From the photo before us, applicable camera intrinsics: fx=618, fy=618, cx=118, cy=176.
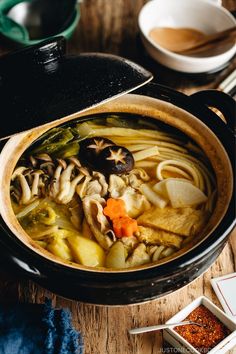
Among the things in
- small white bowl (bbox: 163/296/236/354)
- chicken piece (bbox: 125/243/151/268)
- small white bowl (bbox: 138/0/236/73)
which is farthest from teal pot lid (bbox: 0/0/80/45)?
small white bowl (bbox: 163/296/236/354)

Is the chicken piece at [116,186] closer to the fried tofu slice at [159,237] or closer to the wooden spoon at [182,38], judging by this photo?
the fried tofu slice at [159,237]

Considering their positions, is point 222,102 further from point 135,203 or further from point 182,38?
point 182,38

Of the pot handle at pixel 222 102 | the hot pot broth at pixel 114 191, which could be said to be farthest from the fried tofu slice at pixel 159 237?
the pot handle at pixel 222 102

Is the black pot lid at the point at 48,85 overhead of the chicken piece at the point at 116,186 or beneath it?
overhead

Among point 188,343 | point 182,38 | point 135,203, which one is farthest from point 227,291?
point 182,38

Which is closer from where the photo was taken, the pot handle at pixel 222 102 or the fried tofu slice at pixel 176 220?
the fried tofu slice at pixel 176 220

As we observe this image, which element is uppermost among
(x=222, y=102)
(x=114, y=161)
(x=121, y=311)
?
(x=222, y=102)
